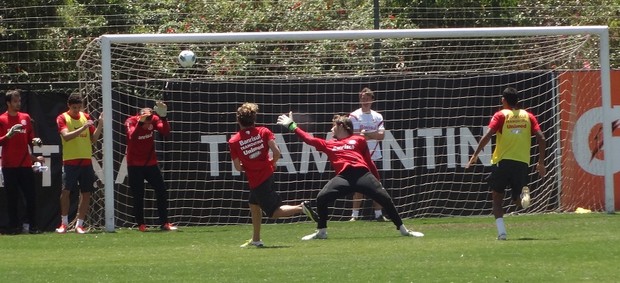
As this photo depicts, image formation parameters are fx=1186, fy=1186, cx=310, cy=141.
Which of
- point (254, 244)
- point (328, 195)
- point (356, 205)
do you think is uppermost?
point (328, 195)

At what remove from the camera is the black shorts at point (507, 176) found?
13602 mm

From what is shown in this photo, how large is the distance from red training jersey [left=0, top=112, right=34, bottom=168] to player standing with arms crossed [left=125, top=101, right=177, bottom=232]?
1377mm

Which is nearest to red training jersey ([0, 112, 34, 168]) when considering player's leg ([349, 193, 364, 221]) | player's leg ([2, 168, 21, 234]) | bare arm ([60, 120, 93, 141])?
player's leg ([2, 168, 21, 234])

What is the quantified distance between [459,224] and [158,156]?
15.5 feet

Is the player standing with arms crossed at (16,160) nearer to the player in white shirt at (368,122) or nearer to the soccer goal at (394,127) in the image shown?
the soccer goal at (394,127)

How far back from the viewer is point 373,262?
1116cm

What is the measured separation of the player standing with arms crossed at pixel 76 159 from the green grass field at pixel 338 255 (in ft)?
2.01

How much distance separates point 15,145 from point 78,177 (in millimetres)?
978

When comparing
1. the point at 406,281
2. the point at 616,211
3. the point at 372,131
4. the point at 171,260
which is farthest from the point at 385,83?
the point at 406,281

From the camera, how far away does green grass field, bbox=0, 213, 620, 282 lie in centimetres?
1021

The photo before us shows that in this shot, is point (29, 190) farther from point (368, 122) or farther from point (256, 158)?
point (368, 122)

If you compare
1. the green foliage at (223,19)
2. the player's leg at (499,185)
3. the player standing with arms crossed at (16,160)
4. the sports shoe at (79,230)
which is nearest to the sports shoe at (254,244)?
the player's leg at (499,185)

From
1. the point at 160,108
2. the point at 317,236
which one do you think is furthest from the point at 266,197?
the point at 160,108

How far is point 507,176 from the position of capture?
13648 mm
